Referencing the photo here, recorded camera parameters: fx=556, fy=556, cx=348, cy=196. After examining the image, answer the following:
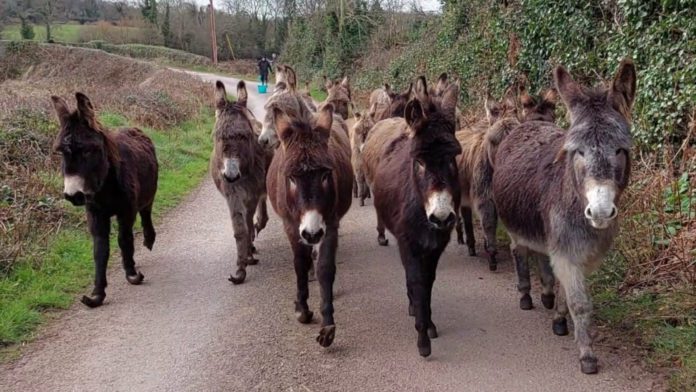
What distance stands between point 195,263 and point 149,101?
505 inches

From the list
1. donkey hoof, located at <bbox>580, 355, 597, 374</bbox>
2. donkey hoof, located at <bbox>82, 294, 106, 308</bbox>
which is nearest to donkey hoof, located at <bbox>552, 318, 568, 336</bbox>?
donkey hoof, located at <bbox>580, 355, 597, 374</bbox>

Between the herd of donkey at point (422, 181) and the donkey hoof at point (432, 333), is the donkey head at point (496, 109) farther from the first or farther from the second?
the donkey hoof at point (432, 333)

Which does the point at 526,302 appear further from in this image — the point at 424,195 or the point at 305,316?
the point at 305,316

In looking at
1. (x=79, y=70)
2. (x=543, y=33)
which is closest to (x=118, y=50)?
(x=79, y=70)

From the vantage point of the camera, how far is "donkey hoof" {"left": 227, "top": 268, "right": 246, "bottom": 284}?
21.4 feet

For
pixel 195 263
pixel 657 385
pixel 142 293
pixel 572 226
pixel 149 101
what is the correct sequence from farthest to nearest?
1. pixel 149 101
2. pixel 195 263
3. pixel 142 293
4. pixel 572 226
5. pixel 657 385

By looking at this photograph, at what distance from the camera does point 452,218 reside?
4.18m

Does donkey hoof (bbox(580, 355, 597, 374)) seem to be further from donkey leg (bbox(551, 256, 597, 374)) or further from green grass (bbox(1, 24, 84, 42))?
green grass (bbox(1, 24, 84, 42))

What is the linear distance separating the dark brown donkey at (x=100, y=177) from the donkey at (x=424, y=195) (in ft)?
9.88

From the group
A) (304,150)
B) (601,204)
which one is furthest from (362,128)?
(601,204)

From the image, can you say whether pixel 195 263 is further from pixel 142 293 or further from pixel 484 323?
pixel 484 323

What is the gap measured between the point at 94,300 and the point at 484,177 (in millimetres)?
4573

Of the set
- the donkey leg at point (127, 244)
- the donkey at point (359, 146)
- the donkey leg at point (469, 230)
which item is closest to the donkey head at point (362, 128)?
the donkey at point (359, 146)

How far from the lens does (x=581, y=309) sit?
425 cm
